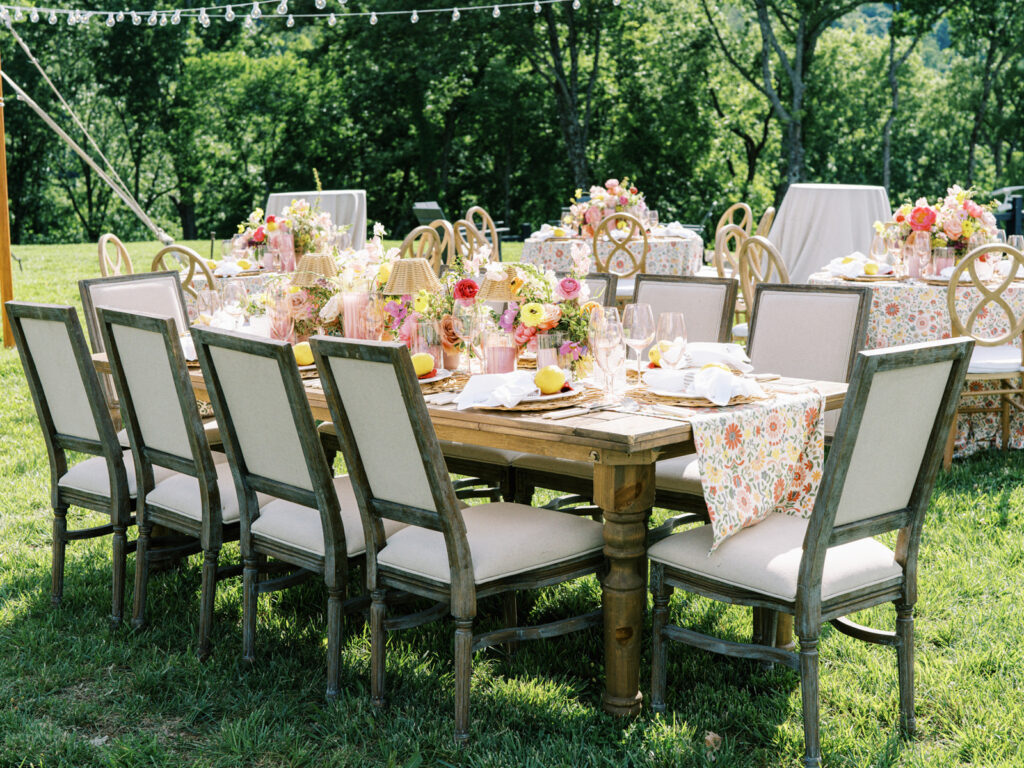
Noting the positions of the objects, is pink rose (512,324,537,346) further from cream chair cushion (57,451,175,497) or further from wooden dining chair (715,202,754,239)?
wooden dining chair (715,202,754,239)

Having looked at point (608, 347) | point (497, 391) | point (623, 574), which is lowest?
point (623, 574)

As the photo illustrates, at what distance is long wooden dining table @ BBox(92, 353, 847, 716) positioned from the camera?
8.95 feet

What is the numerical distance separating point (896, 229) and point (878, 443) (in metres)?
3.60

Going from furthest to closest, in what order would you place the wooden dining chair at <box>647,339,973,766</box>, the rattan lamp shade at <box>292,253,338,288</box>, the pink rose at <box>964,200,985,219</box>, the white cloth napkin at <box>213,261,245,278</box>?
1. the white cloth napkin at <box>213,261,245,278</box>
2. the pink rose at <box>964,200,985,219</box>
3. the rattan lamp shade at <box>292,253,338,288</box>
4. the wooden dining chair at <box>647,339,973,766</box>

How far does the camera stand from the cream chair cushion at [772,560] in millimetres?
2654

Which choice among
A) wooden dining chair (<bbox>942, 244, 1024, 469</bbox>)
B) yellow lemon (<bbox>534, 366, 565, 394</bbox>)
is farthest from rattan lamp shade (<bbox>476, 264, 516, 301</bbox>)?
wooden dining chair (<bbox>942, 244, 1024, 469</bbox>)

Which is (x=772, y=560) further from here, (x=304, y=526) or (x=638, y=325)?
(x=304, y=526)

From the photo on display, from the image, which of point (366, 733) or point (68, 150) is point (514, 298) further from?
point (68, 150)

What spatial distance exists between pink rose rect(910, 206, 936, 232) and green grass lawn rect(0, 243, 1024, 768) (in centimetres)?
207

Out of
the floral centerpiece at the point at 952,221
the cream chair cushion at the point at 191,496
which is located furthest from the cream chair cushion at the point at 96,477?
the floral centerpiece at the point at 952,221

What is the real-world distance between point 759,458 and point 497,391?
721 mm

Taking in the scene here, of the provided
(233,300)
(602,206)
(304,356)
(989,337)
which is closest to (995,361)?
(989,337)

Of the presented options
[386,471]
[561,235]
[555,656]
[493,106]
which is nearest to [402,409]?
[386,471]

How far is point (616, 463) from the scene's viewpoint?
2.71 metres
